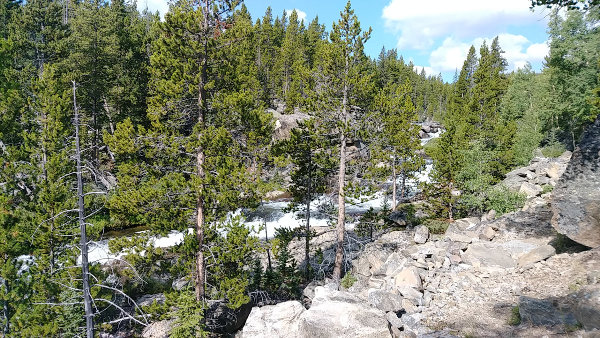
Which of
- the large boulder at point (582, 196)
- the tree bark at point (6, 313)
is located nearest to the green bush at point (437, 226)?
the large boulder at point (582, 196)

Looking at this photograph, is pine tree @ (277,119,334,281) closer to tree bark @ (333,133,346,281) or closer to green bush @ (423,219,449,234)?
tree bark @ (333,133,346,281)

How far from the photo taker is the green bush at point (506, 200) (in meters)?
20.1

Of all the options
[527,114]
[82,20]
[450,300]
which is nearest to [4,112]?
[450,300]

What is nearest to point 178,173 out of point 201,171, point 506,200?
point 201,171

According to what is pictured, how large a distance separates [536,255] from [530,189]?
1172 centimetres

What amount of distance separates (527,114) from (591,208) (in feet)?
135

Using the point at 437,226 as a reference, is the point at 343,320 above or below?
above

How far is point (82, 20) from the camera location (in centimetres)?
3266

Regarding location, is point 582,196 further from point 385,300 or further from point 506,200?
point 506,200

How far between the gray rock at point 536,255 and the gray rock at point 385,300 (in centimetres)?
483

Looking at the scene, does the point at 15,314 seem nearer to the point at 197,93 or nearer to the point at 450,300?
the point at 197,93

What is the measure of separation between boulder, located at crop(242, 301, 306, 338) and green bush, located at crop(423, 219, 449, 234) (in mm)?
15270

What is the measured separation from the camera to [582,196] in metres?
10.9

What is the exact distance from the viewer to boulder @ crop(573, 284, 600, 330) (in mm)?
7693
